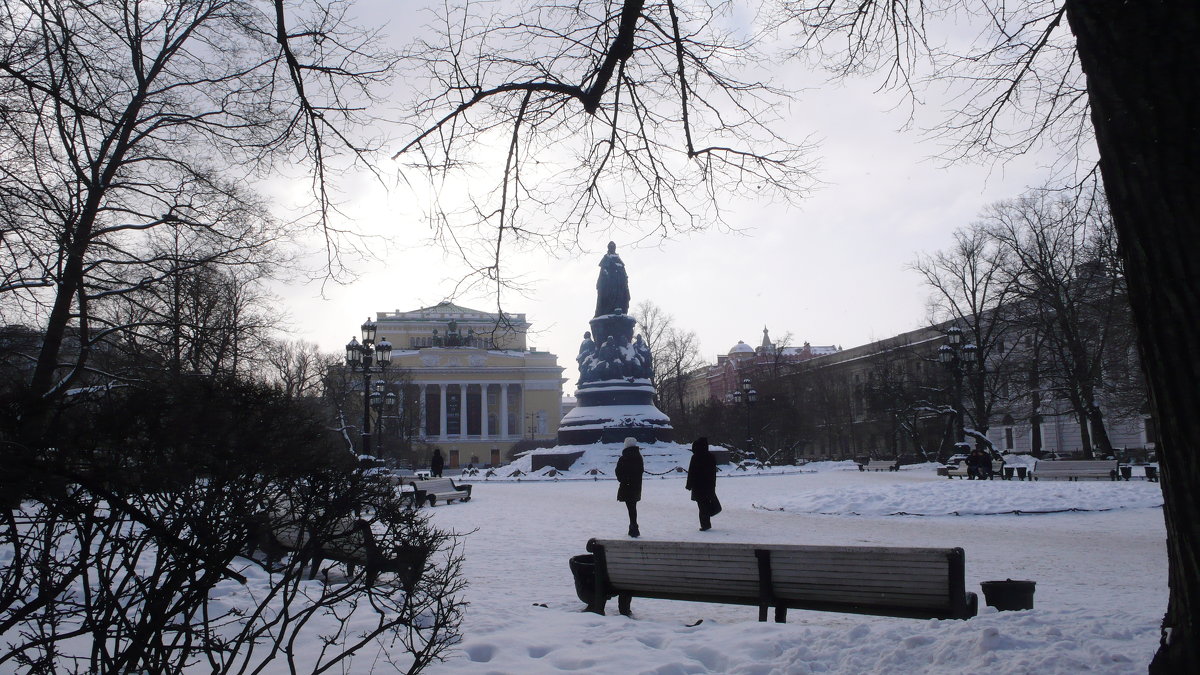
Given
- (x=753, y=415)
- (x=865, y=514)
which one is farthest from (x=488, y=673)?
(x=753, y=415)

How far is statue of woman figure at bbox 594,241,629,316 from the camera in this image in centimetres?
4181

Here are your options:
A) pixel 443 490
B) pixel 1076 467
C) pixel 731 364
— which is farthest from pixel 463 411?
pixel 1076 467

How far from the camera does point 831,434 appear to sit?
72250 mm

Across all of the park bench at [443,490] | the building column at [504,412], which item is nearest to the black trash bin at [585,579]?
the park bench at [443,490]

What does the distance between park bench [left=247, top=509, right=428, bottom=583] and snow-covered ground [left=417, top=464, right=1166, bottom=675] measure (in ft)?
3.06

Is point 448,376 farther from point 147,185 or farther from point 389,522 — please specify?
point 389,522

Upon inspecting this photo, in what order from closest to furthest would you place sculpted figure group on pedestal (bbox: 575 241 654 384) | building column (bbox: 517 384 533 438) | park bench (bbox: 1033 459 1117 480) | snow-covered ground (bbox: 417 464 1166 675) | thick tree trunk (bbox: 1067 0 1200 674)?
thick tree trunk (bbox: 1067 0 1200 674), snow-covered ground (bbox: 417 464 1166 675), park bench (bbox: 1033 459 1117 480), sculpted figure group on pedestal (bbox: 575 241 654 384), building column (bbox: 517 384 533 438)

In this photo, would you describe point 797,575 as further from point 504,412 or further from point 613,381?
point 504,412

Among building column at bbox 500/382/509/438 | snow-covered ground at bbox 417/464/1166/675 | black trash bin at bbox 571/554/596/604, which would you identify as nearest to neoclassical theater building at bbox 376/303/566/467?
building column at bbox 500/382/509/438

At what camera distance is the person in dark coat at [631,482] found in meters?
13.0

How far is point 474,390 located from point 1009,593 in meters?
85.1

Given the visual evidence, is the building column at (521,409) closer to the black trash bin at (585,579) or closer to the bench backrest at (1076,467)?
the bench backrest at (1076,467)

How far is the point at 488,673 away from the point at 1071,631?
2.90 meters

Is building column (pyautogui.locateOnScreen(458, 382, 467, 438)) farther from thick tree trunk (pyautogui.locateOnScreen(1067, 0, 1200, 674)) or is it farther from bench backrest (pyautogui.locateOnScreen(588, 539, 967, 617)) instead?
thick tree trunk (pyautogui.locateOnScreen(1067, 0, 1200, 674))
